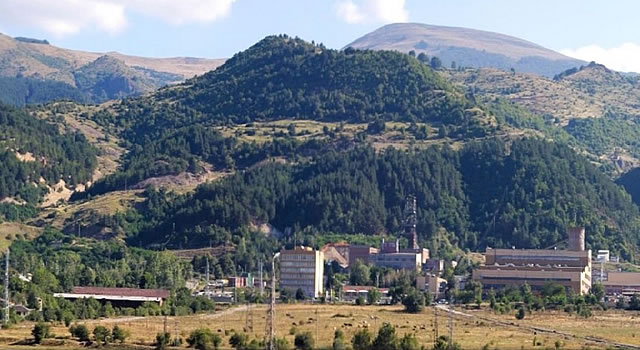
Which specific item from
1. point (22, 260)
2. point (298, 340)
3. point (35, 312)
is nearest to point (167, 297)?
point (35, 312)

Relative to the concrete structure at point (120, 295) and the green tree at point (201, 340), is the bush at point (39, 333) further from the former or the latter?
→ the concrete structure at point (120, 295)

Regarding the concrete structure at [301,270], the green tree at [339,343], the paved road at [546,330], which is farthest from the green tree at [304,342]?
the concrete structure at [301,270]

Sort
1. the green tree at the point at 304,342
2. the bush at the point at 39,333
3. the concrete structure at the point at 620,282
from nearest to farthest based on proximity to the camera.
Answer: the green tree at the point at 304,342 < the bush at the point at 39,333 < the concrete structure at the point at 620,282

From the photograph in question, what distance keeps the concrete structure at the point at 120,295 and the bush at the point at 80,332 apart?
127 ft

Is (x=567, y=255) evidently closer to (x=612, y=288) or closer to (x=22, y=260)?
(x=612, y=288)

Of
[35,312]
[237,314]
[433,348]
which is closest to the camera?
[433,348]

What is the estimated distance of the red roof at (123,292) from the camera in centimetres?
15050

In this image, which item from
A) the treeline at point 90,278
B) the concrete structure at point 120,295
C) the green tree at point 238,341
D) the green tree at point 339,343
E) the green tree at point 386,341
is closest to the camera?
the green tree at point 386,341

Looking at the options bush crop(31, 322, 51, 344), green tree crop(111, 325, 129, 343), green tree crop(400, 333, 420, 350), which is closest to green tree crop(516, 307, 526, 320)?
green tree crop(400, 333, 420, 350)

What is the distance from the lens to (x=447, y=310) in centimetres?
14362

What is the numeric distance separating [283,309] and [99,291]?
843 inches

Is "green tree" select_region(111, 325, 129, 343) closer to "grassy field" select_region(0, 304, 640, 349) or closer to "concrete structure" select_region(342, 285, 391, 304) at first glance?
"grassy field" select_region(0, 304, 640, 349)

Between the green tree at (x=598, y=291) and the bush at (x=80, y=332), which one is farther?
the green tree at (x=598, y=291)

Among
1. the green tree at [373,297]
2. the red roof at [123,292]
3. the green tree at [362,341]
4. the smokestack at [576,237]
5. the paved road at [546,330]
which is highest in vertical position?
the smokestack at [576,237]
